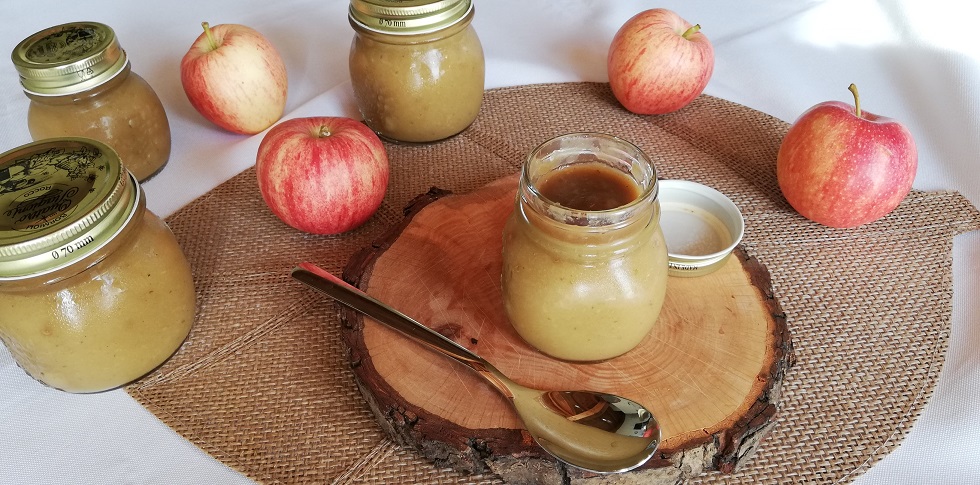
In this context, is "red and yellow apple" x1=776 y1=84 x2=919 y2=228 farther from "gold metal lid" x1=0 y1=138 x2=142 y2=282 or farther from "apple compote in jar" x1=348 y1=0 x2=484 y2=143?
"gold metal lid" x1=0 y1=138 x2=142 y2=282

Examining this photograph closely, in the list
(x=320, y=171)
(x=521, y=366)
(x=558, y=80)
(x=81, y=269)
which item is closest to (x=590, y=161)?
(x=521, y=366)

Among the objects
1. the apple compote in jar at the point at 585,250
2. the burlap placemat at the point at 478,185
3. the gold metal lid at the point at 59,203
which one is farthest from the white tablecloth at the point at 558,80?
the apple compote in jar at the point at 585,250

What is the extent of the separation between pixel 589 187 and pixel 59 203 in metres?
0.66

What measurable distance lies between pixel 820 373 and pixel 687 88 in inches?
27.3

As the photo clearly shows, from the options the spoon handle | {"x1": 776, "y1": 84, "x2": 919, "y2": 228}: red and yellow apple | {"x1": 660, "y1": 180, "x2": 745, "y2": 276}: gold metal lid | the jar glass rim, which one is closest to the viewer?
the jar glass rim

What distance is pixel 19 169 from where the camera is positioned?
38.4 inches

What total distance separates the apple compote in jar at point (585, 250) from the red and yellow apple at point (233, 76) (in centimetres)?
79

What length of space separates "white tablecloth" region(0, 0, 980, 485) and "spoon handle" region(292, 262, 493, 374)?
0.27 m

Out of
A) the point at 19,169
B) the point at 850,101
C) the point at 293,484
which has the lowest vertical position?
the point at 293,484

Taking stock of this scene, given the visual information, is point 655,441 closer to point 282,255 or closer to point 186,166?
point 282,255

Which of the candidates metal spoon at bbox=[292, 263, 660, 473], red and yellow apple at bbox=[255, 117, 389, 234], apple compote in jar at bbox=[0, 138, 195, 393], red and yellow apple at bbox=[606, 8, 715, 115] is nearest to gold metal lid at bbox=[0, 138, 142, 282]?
apple compote in jar at bbox=[0, 138, 195, 393]

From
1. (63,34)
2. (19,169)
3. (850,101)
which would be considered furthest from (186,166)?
(850,101)

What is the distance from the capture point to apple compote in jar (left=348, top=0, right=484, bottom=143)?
1.30 m

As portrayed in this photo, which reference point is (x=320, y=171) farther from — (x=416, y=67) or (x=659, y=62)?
(x=659, y=62)
